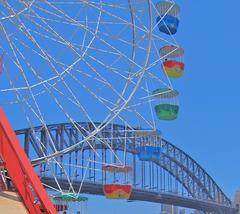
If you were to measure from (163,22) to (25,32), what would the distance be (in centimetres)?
744

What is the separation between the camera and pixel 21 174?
1244 cm

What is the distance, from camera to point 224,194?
4126 inches

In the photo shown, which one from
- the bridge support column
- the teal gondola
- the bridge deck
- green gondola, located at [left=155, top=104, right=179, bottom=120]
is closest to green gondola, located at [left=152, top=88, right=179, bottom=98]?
the teal gondola

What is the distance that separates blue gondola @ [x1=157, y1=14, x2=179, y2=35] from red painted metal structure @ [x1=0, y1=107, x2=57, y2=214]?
866cm

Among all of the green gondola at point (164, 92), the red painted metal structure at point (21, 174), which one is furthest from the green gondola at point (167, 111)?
the red painted metal structure at point (21, 174)

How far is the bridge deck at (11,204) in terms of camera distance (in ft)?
36.7

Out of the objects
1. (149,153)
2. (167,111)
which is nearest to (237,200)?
(149,153)

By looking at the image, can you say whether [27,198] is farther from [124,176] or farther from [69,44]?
[124,176]

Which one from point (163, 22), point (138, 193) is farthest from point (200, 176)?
point (163, 22)

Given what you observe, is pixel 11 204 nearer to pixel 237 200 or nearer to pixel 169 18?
pixel 169 18

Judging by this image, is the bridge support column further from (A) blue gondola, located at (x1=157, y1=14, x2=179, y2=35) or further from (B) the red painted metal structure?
(B) the red painted metal structure

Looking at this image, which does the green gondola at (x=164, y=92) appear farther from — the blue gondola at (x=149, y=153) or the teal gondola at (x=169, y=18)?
the blue gondola at (x=149, y=153)

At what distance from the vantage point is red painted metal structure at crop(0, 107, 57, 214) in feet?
40.1

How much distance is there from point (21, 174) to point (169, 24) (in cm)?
953
